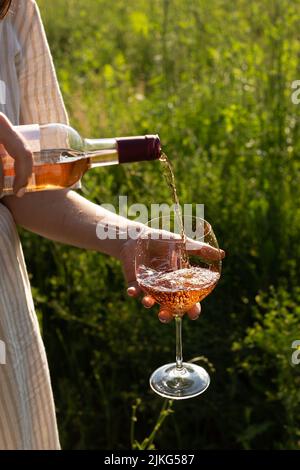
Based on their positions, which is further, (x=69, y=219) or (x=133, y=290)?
(x=69, y=219)

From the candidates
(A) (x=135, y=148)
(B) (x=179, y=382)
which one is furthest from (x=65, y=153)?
(B) (x=179, y=382)

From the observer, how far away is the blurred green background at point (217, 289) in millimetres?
2389

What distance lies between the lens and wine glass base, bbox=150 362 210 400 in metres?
1.42

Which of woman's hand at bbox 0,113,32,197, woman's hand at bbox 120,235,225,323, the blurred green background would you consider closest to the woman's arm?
woman's hand at bbox 120,235,225,323

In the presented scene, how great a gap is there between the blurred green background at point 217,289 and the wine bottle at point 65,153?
3.17 feet

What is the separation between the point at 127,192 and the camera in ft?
9.63

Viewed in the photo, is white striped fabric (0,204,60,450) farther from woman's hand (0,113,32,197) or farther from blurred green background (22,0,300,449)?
blurred green background (22,0,300,449)

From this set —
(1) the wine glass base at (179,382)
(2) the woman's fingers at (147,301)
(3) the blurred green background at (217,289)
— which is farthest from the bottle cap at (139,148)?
(3) the blurred green background at (217,289)

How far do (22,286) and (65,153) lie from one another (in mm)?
259

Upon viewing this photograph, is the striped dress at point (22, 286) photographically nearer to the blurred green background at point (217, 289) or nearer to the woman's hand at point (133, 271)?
the woman's hand at point (133, 271)

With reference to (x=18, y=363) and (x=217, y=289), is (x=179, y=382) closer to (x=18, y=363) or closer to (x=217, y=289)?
(x=18, y=363)

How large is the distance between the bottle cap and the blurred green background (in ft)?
3.41

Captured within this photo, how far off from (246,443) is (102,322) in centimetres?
69

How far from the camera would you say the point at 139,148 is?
1218mm
